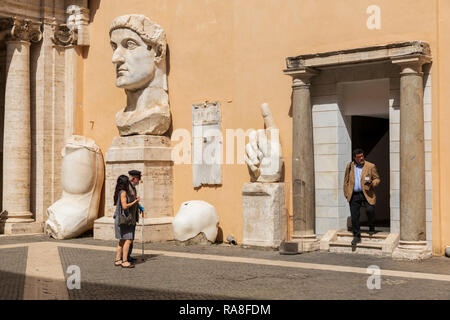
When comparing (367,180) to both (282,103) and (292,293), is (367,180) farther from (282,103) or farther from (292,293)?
(292,293)

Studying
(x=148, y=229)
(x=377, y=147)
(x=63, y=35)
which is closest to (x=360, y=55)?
(x=377, y=147)

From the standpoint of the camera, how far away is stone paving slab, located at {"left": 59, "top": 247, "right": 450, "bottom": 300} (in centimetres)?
755

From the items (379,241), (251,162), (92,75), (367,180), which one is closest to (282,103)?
(251,162)

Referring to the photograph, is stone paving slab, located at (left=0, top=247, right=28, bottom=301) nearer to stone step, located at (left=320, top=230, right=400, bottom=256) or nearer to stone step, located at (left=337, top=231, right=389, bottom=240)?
stone step, located at (left=320, top=230, right=400, bottom=256)

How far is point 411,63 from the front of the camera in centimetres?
1058

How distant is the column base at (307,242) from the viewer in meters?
11.7

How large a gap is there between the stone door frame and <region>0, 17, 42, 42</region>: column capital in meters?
6.80

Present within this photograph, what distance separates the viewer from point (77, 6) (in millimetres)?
16094

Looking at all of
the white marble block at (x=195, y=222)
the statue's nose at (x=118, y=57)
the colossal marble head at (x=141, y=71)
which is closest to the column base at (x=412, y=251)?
the white marble block at (x=195, y=222)

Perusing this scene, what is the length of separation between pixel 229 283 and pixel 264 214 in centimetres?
382

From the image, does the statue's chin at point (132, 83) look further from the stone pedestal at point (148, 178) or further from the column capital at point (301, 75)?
the column capital at point (301, 75)

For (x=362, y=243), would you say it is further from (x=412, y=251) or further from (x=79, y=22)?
(x=79, y=22)

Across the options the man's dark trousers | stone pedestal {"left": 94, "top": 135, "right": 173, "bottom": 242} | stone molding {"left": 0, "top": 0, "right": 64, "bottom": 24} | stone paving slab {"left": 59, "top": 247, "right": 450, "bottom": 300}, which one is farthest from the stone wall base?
the man's dark trousers

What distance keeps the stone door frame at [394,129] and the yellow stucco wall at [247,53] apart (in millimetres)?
351
